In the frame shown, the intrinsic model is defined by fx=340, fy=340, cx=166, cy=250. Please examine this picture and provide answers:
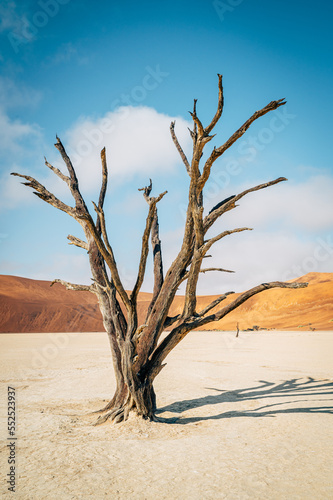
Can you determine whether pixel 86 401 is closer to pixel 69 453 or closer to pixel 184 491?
pixel 69 453

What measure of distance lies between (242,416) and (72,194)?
5.30m

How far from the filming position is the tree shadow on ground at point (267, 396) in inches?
247

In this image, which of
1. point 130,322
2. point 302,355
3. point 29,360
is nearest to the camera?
point 130,322

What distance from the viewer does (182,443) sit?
461cm

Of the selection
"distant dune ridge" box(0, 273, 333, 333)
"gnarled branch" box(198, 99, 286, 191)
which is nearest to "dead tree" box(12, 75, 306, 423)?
"gnarled branch" box(198, 99, 286, 191)

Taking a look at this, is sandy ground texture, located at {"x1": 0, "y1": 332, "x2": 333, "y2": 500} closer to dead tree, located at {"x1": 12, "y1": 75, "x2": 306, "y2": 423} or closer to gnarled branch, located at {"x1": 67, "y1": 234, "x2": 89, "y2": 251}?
dead tree, located at {"x1": 12, "y1": 75, "x2": 306, "y2": 423}

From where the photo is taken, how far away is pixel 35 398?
7.77 metres

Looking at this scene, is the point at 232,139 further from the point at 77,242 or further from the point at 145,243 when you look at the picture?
the point at 77,242

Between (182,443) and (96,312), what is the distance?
4770 cm

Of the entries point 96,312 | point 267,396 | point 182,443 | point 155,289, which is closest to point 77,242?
point 155,289

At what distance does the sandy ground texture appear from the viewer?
→ 3.30 meters

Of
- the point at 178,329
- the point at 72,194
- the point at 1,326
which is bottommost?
the point at 1,326

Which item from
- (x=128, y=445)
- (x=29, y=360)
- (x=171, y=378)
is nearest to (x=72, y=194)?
(x=128, y=445)

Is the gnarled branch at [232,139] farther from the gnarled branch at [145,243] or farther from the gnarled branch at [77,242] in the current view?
the gnarled branch at [77,242]
